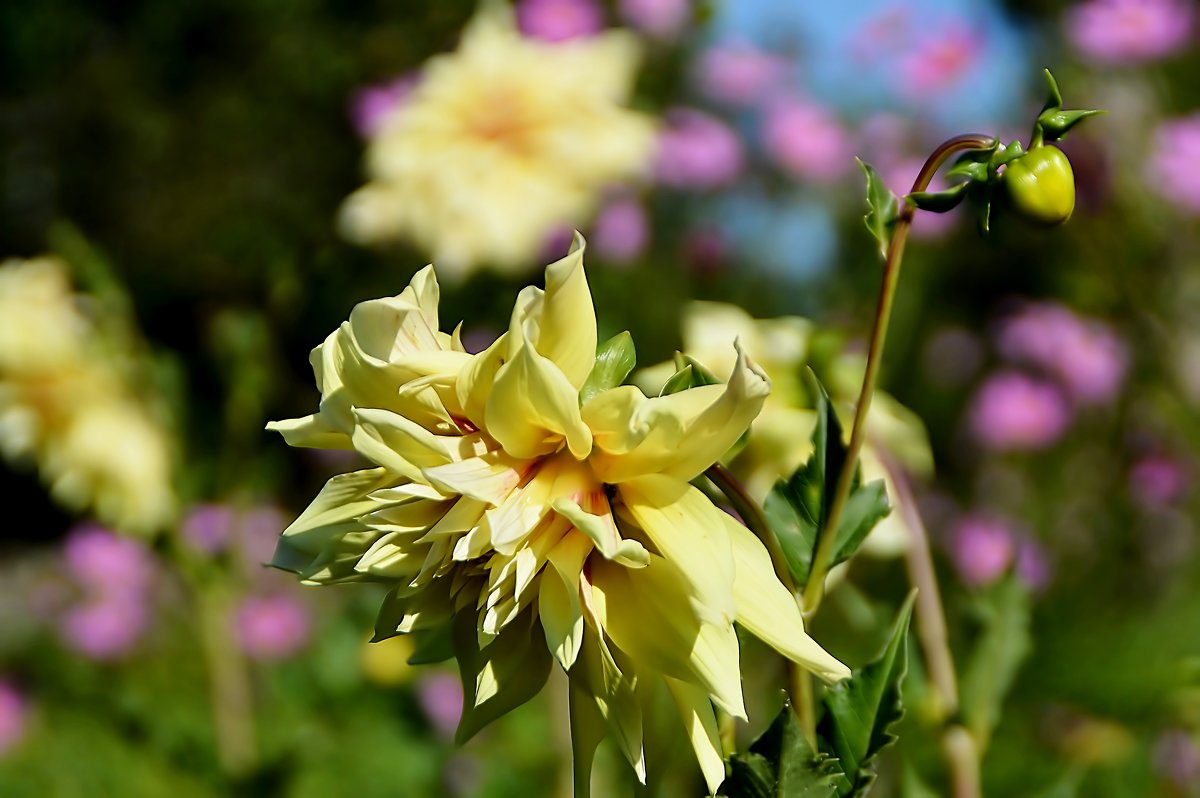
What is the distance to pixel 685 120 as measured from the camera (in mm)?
2848

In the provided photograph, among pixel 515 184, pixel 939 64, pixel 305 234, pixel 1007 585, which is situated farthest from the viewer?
pixel 305 234

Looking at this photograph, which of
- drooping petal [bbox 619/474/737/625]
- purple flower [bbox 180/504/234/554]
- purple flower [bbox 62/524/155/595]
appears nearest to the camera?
drooping petal [bbox 619/474/737/625]

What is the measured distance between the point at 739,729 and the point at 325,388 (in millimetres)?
1107

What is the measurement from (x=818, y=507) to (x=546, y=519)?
142 millimetres

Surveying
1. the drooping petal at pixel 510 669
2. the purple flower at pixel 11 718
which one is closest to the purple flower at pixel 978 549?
the drooping petal at pixel 510 669

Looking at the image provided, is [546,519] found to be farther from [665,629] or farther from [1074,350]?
[1074,350]

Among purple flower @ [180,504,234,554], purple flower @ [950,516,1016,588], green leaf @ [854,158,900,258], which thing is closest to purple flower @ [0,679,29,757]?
purple flower @ [180,504,234,554]

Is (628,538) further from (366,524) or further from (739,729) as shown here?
(739,729)

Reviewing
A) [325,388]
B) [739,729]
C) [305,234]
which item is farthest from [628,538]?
[305,234]

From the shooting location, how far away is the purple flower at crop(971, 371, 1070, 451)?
8.42 feet

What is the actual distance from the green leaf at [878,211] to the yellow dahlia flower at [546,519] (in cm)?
12

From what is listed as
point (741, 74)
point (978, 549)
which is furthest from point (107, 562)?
point (978, 549)

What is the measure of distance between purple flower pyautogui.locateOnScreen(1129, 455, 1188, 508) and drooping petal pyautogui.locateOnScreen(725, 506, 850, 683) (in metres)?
2.38

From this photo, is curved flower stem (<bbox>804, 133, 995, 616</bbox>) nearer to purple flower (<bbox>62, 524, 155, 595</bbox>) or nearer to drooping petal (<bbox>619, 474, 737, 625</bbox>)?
drooping petal (<bbox>619, 474, 737, 625</bbox>)
